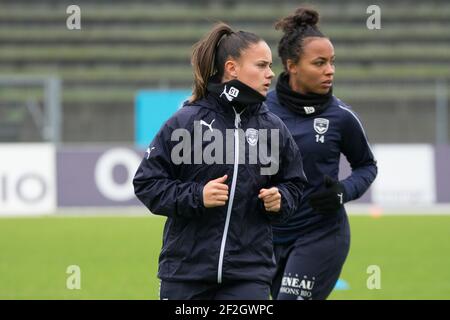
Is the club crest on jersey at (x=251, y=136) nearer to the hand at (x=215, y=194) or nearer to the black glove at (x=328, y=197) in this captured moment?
the hand at (x=215, y=194)

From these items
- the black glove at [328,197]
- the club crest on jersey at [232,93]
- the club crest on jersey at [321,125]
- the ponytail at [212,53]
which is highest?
the ponytail at [212,53]

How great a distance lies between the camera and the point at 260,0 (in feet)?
104

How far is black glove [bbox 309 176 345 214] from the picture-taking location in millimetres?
5711

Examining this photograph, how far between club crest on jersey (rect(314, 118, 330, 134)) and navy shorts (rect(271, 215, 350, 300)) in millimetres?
573

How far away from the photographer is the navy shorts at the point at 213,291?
14.6 feet

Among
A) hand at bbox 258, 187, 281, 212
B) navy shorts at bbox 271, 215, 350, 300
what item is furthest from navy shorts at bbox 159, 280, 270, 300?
navy shorts at bbox 271, 215, 350, 300

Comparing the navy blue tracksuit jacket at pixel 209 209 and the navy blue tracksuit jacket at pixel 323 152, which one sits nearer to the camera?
the navy blue tracksuit jacket at pixel 209 209

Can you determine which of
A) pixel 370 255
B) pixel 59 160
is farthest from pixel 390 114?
pixel 370 255

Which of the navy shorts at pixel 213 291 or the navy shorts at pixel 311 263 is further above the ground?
the navy shorts at pixel 213 291

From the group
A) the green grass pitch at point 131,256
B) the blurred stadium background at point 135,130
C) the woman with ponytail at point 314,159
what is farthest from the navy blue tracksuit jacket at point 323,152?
the green grass pitch at point 131,256

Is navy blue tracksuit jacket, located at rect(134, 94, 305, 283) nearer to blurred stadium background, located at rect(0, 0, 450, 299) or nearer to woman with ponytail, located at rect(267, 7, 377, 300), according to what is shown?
woman with ponytail, located at rect(267, 7, 377, 300)

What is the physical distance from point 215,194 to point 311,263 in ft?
5.50

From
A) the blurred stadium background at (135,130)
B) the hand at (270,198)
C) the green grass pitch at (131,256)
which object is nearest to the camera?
the hand at (270,198)

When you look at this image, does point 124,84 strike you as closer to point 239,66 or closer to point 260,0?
point 260,0
